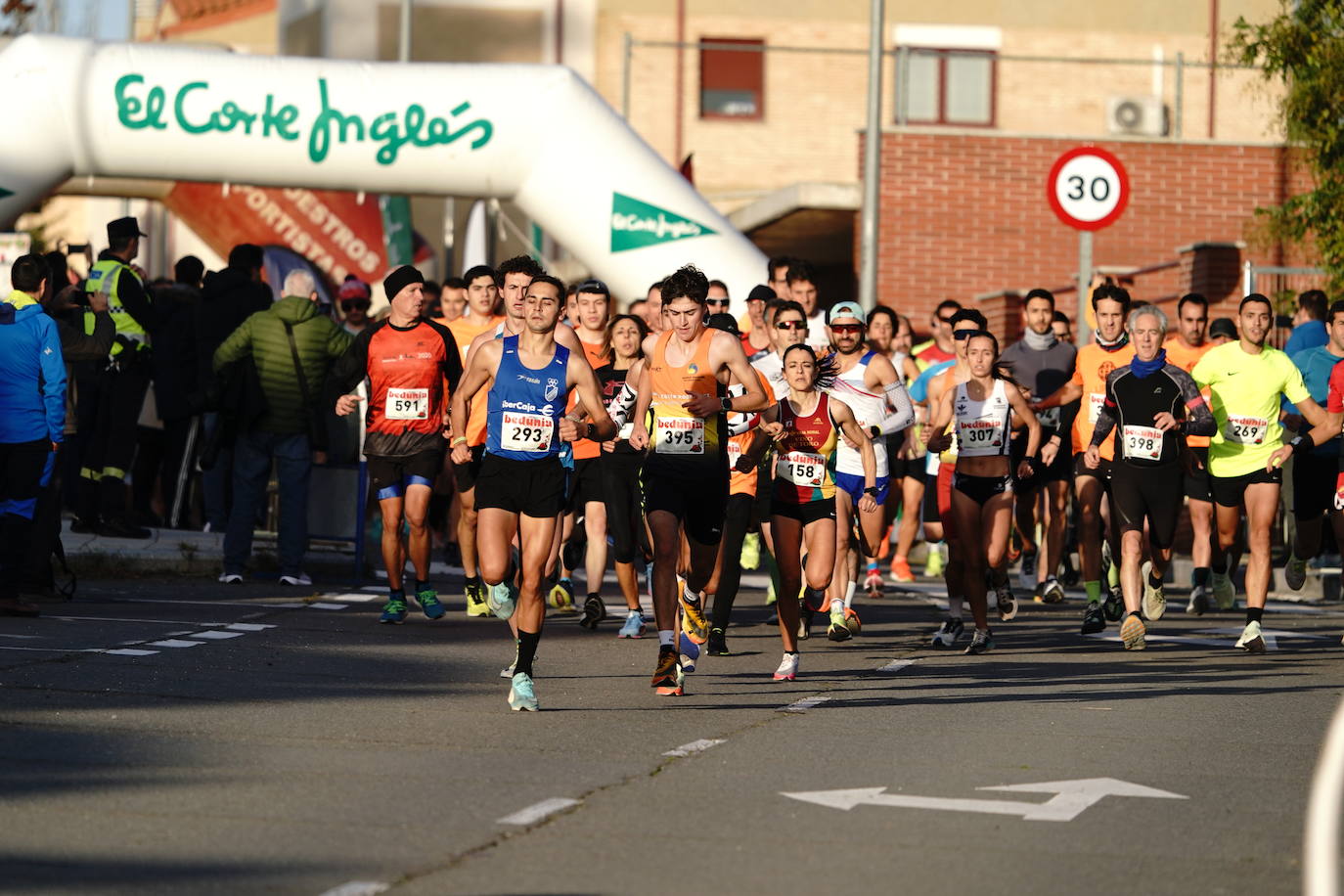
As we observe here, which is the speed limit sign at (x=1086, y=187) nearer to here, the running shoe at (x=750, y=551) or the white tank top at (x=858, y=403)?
the running shoe at (x=750, y=551)

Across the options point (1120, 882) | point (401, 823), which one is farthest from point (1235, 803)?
point (401, 823)

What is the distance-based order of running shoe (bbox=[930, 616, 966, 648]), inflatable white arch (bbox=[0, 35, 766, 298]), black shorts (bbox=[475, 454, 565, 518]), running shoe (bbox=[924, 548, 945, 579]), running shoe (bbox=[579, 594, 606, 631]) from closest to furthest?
black shorts (bbox=[475, 454, 565, 518]) < running shoe (bbox=[930, 616, 966, 648]) < running shoe (bbox=[579, 594, 606, 631]) < running shoe (bbox=[924, 548, 945, 579]) < inflatable white arch (bbox=[0, 35, 766, 298])

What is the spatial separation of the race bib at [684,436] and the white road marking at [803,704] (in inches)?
51.7

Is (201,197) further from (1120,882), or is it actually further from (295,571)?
(1120,882)

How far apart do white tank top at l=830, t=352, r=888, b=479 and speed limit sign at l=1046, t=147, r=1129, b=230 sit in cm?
461

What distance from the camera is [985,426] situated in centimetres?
1362

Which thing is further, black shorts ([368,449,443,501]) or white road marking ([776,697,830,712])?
black shorts ([368,449,443,501])

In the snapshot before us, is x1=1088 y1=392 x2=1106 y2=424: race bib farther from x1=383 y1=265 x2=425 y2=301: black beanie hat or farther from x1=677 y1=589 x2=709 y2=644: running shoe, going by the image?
x1=677 y1=589 x2=709 y2=644: running shoe

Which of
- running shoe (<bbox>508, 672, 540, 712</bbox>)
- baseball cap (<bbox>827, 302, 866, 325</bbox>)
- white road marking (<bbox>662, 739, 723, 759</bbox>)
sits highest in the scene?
baseball cap (<bbox>827, 302, 866, 325</bbox>)

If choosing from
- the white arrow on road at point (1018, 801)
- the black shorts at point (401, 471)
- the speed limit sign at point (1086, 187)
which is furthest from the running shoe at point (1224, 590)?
the white arrow on road at point (1018, 801)

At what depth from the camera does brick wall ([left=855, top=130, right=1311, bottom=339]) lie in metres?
27.8

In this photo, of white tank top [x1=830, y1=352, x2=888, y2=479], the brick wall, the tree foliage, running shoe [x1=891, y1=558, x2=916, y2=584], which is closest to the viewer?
white tank top [x1=830, y1=352, x2=888, y2=479]

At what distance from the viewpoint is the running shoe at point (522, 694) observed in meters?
10.2

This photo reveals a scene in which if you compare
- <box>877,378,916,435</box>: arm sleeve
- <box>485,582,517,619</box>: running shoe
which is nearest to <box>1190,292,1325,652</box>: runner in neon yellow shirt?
<box>877,378,916,435</box>: arm sleeve
